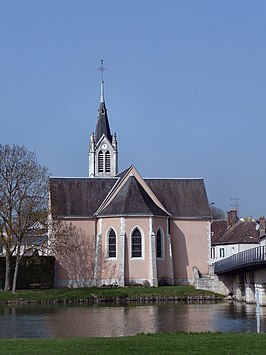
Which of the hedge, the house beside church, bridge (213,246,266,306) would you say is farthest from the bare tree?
the house beside church

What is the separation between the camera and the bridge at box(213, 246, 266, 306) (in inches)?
1561

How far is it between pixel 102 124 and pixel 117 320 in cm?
5257

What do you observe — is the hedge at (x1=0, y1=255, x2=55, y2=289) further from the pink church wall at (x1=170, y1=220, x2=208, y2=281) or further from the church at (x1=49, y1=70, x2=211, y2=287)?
the pink church wall at (x1=170, y1=220, x2=208, y2=281)

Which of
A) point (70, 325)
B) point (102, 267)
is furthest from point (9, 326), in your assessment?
point (102, 267)

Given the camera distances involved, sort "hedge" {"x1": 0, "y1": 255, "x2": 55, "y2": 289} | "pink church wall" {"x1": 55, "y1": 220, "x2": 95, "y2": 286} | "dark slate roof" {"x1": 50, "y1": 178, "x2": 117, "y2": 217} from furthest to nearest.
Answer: "dark slate roof" {"x1": 50, "y1": 178, "x2": 117, "y2": 217} → "pink church wall" {"x1": 55, "y1": 220, "x2": 95, "y2": 286} → "hedge" {"x1": 0, "y1": 255, "x2": 55, "y2": 289}

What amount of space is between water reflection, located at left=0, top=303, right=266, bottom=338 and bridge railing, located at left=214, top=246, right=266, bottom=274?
9.05 ft

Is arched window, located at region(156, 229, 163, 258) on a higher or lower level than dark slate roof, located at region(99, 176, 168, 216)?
lower

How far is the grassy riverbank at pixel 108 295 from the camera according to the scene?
46656mm

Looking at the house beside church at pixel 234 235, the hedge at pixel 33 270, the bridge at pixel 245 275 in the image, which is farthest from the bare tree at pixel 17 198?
the house beside church at pixel 234 235

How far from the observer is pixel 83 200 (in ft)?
200

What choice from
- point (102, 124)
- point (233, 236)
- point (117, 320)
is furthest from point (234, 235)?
point (117, 320)

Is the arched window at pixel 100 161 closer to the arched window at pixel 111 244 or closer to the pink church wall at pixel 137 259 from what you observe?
the arched window at pixel 111 244

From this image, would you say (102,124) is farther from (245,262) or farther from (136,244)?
(245,262)

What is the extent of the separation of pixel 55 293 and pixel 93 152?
34075 mm
